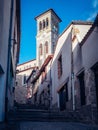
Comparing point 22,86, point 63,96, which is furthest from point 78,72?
point 22,86

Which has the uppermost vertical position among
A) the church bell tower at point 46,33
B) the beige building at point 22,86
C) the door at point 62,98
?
the church bell tower at point 46,33

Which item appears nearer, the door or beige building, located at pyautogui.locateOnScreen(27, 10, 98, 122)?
beige building, located at pyautogui.locateOnScreen(27, 10, 98, 122)

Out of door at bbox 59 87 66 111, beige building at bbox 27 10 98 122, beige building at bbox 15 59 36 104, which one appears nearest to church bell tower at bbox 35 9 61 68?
beige building at bbox 15 59 36 104

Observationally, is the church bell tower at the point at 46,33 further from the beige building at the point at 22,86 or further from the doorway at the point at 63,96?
the doorway at the point at 63,96

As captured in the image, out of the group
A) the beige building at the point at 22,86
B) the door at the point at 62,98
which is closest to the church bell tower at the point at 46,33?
the beige building at the point at 22,86

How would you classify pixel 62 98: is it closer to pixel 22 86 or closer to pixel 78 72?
pixel 78 72

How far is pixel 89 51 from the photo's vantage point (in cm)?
962

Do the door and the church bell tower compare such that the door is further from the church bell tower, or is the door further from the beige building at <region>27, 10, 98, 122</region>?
the church bell tower

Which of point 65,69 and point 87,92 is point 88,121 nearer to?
point 87,92

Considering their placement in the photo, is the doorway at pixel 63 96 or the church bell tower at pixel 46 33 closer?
the doorway at pixel 63 96

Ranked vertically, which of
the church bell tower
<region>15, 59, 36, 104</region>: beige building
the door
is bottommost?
the door

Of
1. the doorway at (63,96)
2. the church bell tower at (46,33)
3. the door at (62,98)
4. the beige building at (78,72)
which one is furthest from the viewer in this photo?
the church bell tower at (46,33)

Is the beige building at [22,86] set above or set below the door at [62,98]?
above

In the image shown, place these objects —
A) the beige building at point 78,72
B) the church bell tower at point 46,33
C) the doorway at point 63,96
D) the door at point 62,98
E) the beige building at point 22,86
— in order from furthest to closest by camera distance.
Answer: the church bell tower at point 46,33 < the beige building at point 22,86 < the door at point 62,98 < the doorway at point 63,96 < the beige building at point 78,72
